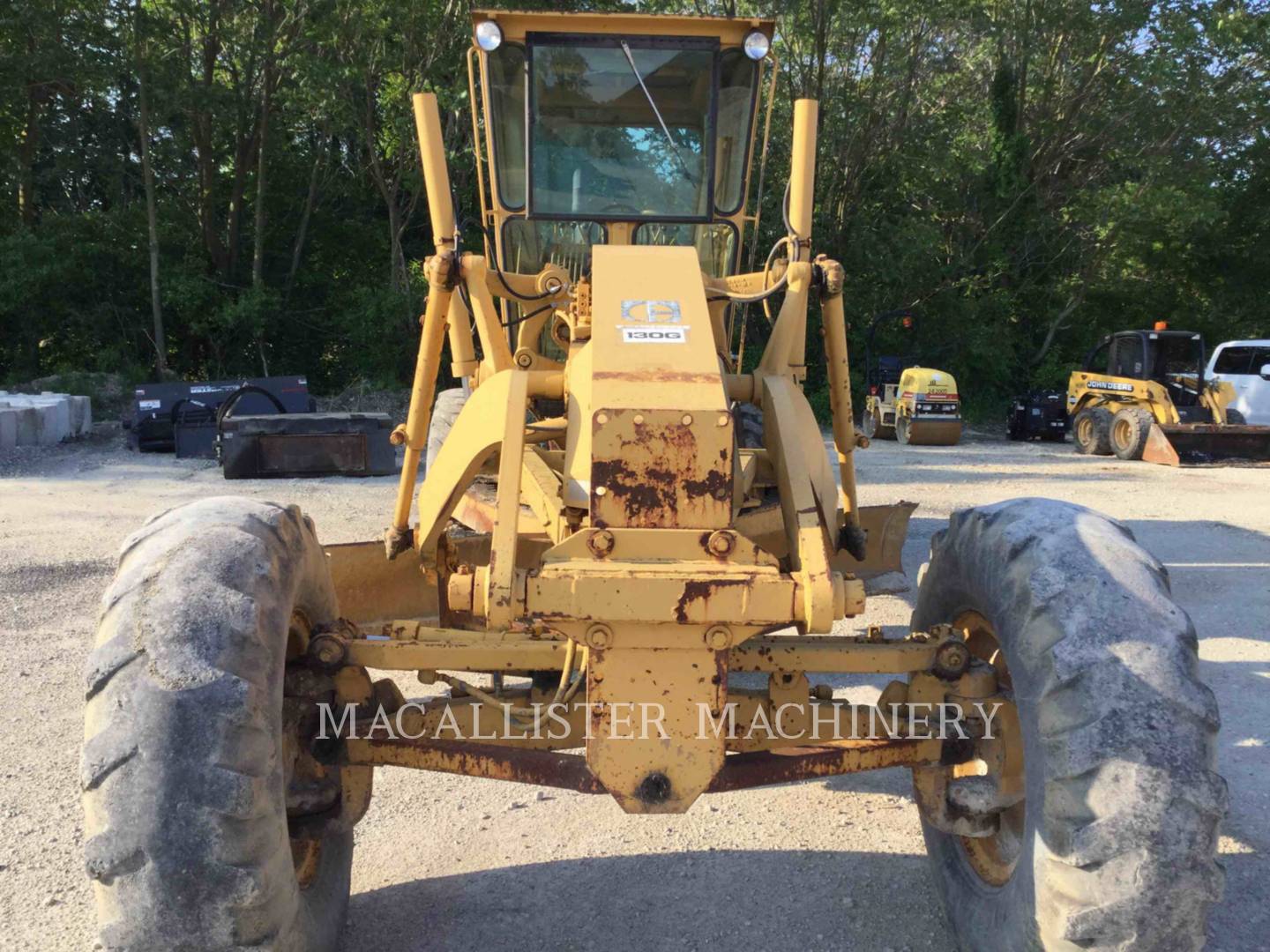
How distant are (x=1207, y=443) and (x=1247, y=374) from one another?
141 inches

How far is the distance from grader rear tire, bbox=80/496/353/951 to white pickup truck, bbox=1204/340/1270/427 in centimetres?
1811

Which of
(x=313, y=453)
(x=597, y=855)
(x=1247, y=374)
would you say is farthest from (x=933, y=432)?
(x=597, y=855)

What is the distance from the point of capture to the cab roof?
14.5ft

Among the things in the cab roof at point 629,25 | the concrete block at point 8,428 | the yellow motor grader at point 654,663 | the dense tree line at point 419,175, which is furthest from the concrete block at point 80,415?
the yellow motor grader at point 654,663

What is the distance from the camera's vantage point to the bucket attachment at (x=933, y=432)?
691 inches

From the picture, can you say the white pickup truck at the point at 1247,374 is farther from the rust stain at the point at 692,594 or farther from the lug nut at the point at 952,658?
the rust stain at the point at 692,594

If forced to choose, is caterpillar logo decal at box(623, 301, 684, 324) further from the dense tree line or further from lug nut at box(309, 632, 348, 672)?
the dense tree line

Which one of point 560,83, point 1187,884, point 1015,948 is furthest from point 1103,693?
point 560,83

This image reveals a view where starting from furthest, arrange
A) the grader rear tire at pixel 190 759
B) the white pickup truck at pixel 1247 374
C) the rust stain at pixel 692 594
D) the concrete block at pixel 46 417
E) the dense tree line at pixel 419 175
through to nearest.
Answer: the dense tree line at pixel 419 175, the white pickup truck at pixel 1247 374, the concrete block at pixel 46 417, the rust stain at pixel 692 594, the grader rear tire at pixel 190 759

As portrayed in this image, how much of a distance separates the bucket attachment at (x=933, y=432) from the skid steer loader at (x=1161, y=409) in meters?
2.11

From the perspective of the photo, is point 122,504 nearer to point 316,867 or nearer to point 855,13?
point 316,867

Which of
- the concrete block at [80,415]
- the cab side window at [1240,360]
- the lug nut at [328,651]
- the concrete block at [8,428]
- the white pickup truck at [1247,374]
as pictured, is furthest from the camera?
the cab side window at [1240,360]

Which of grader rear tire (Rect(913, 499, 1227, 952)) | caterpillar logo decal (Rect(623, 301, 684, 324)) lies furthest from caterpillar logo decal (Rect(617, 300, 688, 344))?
grader rear tire (Rect(913, 499, 1227, 952))

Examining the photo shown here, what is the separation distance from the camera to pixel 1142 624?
7.87 ft
